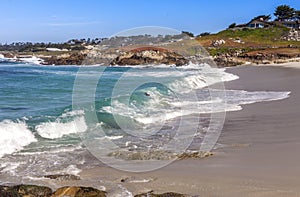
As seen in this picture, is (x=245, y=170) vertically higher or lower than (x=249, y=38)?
lower

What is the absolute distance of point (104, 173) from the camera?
813 centimetres

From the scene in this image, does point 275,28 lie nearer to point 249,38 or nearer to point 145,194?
point 249,38

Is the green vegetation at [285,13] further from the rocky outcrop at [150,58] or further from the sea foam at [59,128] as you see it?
the sea foam at [59,128]

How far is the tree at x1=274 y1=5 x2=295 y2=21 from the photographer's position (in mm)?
96963

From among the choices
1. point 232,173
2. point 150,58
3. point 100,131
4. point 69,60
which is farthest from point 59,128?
point 69,60

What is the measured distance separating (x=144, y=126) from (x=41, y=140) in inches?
147

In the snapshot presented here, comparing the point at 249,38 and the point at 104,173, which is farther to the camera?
the point at 249,38

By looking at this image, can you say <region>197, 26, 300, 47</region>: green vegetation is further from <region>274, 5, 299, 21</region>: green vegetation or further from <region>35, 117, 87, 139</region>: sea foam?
<region>35, 117, 87, 139</region>: sea foam

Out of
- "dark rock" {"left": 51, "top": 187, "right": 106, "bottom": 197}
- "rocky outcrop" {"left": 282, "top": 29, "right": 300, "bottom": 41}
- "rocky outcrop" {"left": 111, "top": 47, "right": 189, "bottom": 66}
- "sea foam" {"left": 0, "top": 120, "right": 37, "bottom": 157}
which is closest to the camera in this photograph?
"dark rock" {"left": 51, "top": 187, "right": 106, "bottom": 197}

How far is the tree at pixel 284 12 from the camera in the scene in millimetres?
96963

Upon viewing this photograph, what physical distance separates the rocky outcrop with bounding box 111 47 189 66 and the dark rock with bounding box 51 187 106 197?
5555 cm

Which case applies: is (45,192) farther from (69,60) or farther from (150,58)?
(69,60)

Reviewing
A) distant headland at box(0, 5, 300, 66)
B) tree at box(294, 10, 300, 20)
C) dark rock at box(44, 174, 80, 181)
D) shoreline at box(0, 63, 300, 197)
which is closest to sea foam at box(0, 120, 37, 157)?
dark rock at box(44, 174, 80, 181)

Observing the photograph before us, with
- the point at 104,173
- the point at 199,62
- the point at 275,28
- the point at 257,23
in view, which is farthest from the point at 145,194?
the point at 257,23
